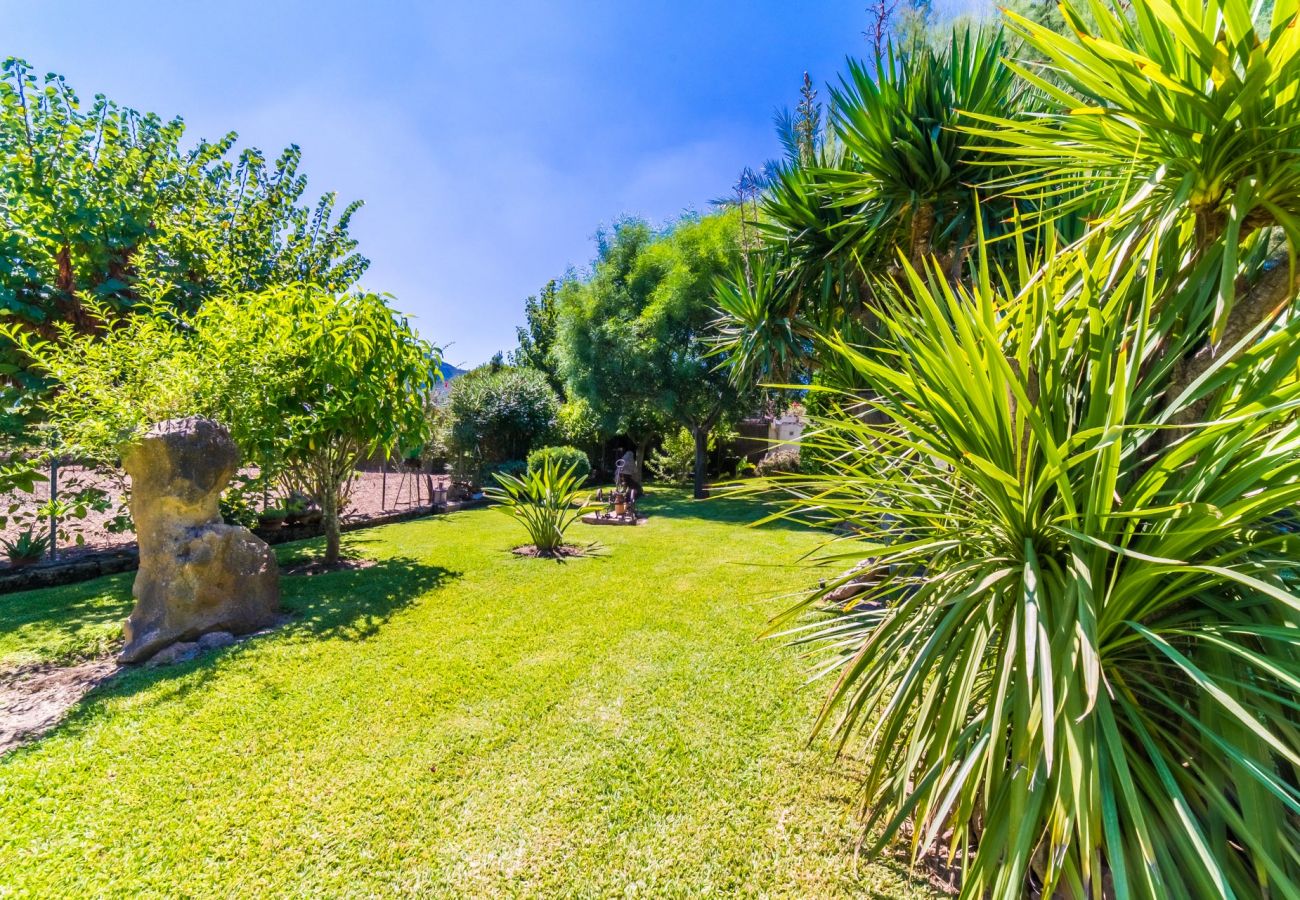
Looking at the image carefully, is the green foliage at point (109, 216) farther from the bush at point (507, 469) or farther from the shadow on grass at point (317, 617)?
the bush at point (507, 469)

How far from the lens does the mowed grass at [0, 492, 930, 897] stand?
69.7 inches

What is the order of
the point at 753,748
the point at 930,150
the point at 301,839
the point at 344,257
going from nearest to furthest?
the point at 301,839, the point at 753,748, the point at 930,150, the point at 344,257

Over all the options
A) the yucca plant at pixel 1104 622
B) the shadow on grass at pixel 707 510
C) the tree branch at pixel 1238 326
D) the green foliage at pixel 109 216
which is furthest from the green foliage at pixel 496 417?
the tree branch at pixel 1238 326

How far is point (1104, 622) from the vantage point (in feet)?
4.16

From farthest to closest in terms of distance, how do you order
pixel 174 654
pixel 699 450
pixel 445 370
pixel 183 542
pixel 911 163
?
pixel 445 370
pixel 699 450
pixel 911 163
pixel 183 542
pixel 174 654

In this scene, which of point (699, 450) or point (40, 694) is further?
point (699, 450)

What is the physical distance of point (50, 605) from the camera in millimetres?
4453

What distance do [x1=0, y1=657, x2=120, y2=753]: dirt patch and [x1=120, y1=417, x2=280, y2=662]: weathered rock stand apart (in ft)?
0.70

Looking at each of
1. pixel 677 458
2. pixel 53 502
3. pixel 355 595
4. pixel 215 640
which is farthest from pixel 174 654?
pixel 677 458

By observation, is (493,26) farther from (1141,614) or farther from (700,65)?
(1141,614)

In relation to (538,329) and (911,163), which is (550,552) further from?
(538,329)

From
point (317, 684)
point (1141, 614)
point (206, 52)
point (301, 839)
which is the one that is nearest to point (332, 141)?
point (206, 52)

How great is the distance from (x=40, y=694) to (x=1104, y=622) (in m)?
5.36

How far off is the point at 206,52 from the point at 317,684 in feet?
25.3
